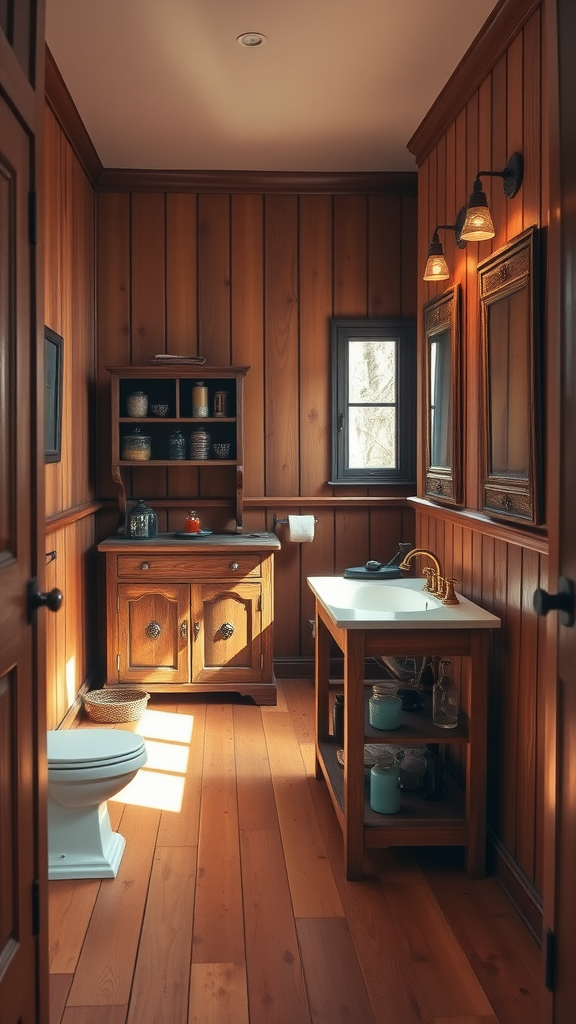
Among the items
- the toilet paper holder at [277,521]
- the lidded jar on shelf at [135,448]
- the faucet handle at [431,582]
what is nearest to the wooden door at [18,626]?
the faucet handle at [431,582]

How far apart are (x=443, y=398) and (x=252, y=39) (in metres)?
1.54

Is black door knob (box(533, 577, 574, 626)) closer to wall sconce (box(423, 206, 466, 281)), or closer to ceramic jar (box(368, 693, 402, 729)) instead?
ceramic jar (box(368, 693, 402, 729))

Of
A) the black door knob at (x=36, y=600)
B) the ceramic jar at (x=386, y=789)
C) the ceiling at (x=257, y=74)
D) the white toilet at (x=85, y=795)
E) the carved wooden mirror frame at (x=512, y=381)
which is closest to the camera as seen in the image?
the black door knob at (x=36, y=600)

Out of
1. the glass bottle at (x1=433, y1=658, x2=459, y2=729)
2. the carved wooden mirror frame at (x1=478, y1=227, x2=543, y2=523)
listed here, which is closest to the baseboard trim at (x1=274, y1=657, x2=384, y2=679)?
the glass bottle at (x1=433, y1=658, x2=459, y2=729)

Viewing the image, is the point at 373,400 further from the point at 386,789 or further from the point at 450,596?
the point at 386,789

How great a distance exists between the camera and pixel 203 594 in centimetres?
467

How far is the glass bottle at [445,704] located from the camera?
9.61 feet

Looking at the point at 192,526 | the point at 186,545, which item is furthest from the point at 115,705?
the point at 192,526

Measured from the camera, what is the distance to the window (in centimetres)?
513

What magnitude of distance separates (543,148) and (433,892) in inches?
85.4

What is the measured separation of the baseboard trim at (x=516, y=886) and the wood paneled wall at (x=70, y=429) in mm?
1893

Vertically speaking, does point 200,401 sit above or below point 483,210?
below

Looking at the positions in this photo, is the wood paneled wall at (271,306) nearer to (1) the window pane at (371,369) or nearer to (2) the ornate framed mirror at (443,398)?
(1) the window pane at (371,369)

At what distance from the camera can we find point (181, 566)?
4652mm
